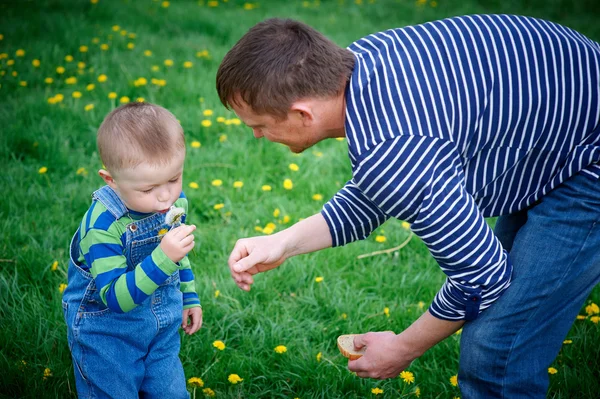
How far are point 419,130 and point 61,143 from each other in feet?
9.54

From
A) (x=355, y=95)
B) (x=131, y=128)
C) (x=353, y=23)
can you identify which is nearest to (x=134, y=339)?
(x=131, y=128)

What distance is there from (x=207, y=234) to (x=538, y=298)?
6.01 ft

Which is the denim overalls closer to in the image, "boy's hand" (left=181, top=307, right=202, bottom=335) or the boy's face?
the boy's face

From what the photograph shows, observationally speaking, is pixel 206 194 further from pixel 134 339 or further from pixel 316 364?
pixel 134 339

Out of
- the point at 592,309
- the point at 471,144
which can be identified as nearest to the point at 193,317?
the point at 471,144

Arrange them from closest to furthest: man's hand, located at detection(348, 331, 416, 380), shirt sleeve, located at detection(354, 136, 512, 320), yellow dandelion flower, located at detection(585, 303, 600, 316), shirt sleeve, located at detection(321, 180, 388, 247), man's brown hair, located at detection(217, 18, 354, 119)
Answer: shirt sleeve, located at detection(354, 136, 512, 320) < man's brown hair, located at detection(217, 18, 354, 119) < man's hand, located at detection(348, 331, 416, 380) < shirt sleeve, located at detection(321, 180, 388, 247) < yellow dandelion flower, located at detection(585, 303, 600, 316)

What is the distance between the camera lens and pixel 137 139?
6.00 ft

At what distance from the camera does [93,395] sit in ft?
6.61

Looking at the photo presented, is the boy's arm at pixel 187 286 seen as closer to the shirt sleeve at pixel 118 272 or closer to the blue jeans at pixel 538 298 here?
the shirt sleeve at pixel 118 272

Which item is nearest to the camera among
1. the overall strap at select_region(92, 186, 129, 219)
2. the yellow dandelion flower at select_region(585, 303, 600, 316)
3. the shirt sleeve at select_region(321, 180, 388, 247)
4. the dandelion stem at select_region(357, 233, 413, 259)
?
the overall strap at select_region(92, 186, 129, 219)

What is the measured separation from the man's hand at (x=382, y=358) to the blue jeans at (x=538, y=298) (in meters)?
0.18

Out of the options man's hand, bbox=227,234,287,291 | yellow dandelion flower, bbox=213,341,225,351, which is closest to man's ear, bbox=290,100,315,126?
man's hand, bbox=227,234,287,291

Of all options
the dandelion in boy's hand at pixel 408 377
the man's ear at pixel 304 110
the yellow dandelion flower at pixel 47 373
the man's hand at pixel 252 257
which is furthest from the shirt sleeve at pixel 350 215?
the yellow dandelion flower at pixel 47 373

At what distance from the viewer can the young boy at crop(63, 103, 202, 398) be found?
183 cm
